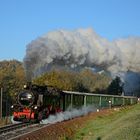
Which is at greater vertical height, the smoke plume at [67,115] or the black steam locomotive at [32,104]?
the black steam locomotive at [32,104]

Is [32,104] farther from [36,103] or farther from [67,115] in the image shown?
[67,115]

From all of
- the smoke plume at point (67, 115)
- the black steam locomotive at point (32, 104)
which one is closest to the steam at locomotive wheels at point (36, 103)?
the black steam locomotive at point (32, 104)

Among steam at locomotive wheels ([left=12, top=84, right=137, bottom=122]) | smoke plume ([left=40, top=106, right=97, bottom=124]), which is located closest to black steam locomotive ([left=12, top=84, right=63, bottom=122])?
steam at locomotive wheels ([left=12, top=84, right=137, bottom=122])

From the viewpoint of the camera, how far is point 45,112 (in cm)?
3134

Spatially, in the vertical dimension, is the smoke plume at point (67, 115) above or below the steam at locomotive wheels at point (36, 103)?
below

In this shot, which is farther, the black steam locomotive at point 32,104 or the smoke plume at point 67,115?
the smoke plume at point 67,115

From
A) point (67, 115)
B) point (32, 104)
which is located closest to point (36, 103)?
point (32, 104)

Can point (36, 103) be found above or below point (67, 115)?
above

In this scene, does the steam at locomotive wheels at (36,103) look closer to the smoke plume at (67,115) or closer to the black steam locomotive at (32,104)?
the black steam locomotive at (32,104)

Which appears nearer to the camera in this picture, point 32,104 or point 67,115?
point 32,104

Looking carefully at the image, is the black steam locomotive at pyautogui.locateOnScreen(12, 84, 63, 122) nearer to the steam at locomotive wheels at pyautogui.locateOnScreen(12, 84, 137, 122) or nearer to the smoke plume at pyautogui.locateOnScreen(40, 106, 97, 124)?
the steam at locomotive wheels at pyautogui.locateOnScreen(12, 84, 137, 122)

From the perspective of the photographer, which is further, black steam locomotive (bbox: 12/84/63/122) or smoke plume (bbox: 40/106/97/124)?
smoke plume (bbox: 40/106/97/124)

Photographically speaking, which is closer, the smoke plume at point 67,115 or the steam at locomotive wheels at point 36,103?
the steam at locomotive wheels at point 36,103

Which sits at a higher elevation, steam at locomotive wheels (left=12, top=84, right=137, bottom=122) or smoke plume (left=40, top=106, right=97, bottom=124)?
steam at locomotive wheels (left=12, top=84, right=137, bottom=122)
